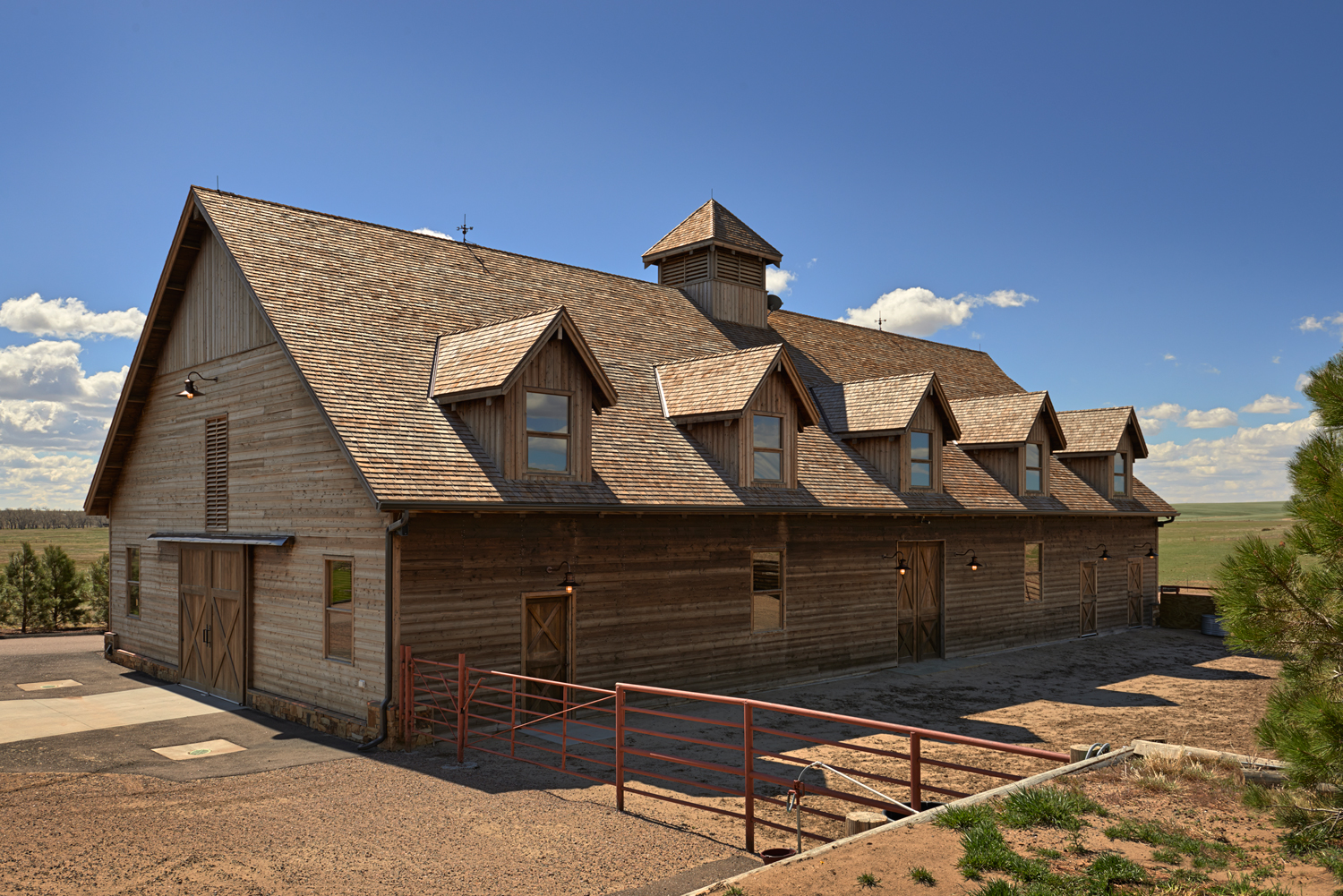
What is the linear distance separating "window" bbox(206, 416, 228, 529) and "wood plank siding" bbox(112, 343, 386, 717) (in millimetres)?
197

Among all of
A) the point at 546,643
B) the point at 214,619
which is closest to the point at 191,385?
the point at 214,619

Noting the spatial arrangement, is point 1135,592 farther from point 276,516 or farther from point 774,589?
point 276,516

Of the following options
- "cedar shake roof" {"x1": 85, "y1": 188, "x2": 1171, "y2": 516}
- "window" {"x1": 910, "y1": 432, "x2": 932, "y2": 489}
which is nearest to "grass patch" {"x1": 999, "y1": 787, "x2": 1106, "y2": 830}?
"cedar shake roof" {"x1": 85, "y1": 188, "x2": 1171, "y2": 516}

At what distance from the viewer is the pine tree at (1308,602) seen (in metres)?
6.00

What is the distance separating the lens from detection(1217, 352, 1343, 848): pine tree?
19.7ft

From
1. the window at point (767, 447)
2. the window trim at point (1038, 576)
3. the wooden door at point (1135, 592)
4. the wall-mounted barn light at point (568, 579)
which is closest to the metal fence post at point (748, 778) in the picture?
the wall-mounted barn light at point (568, 579)

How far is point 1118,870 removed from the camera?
265 inches

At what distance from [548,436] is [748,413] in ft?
14.6

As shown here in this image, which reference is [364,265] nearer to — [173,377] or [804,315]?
[173,377]

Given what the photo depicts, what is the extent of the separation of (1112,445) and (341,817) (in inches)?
1018

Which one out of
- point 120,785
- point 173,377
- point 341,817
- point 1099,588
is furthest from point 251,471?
point 1099,588

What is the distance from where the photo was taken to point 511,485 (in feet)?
47.7

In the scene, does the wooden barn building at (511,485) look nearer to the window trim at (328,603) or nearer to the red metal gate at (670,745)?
the window trim at (328,603)

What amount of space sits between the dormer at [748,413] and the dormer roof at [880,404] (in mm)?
3043
